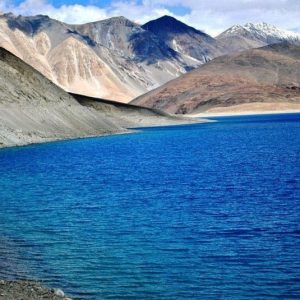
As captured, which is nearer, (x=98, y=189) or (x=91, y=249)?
(x=91, y=249)

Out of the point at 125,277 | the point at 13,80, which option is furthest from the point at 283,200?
the point at 13,80

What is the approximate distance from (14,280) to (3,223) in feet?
29.7

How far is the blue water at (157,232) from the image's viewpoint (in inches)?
714

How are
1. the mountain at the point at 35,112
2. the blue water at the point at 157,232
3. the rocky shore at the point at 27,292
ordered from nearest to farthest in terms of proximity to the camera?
the rocky shore at the point at 27,292 < the blue water at the point at 157,232 < the mountain at the point at 35,112

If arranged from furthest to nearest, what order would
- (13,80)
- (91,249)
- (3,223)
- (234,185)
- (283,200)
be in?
(13,80)
(234,185)
(283,200)
(3,223)
(91,249)

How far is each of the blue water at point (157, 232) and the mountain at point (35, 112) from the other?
1511 inches

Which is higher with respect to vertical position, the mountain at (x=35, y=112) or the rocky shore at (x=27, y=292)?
the mountain at (x=35, y=112)

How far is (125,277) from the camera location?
18781 millimetres

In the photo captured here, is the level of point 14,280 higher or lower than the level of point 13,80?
lower

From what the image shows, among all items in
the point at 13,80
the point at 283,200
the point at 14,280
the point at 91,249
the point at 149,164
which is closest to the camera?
the point at 14,280

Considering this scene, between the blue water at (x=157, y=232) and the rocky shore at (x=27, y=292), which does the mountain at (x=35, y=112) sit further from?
the rocky shore at (x=27, y=292)

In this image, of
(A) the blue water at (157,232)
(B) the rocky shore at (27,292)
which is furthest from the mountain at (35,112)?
(B) the rocky shore at (27,292)

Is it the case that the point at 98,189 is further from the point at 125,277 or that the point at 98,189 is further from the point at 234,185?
the point at 125,277

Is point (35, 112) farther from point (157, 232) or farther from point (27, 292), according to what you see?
point (27, 292)
